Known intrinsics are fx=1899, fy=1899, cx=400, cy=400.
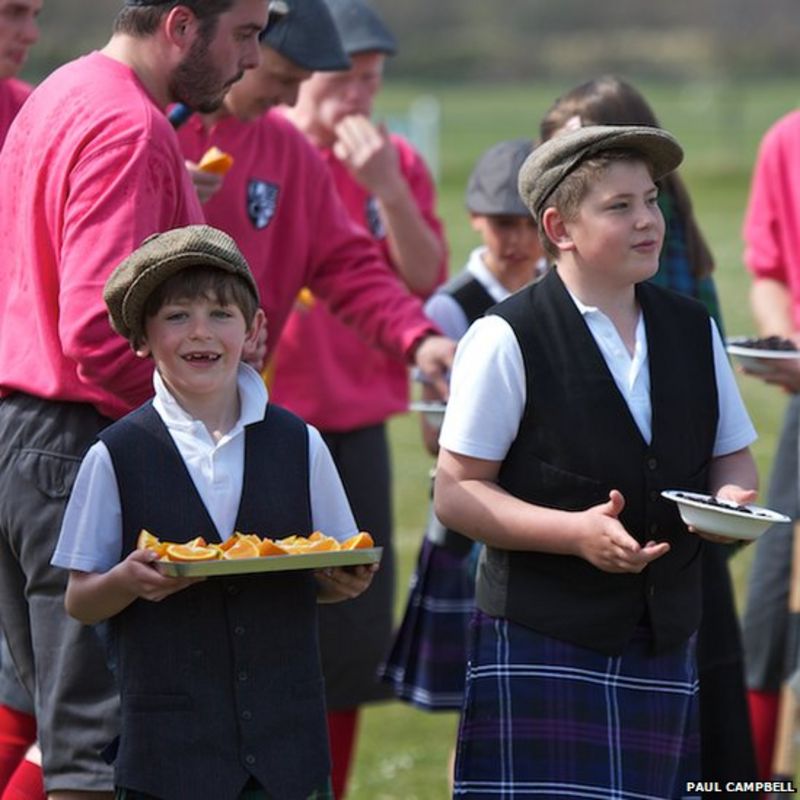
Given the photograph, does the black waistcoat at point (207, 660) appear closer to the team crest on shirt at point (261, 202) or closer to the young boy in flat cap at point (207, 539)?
the young boy in flat cap at point (207, 539)

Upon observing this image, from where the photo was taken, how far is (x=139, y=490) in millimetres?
3607

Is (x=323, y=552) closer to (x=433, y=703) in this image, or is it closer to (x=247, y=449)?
(x=247, y=449)

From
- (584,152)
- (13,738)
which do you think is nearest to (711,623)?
(584,152)

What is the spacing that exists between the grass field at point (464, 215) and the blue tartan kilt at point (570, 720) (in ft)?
7.12

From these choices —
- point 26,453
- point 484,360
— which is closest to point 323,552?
point 484,360

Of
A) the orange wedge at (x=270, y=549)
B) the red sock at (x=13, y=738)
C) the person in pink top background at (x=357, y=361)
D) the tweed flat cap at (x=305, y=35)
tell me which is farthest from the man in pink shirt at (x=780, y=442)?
the orange wedge at (x=270, y=549)

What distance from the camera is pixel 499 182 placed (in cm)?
535

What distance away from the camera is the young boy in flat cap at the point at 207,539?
3.58 m

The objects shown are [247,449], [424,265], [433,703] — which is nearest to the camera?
[247,449]

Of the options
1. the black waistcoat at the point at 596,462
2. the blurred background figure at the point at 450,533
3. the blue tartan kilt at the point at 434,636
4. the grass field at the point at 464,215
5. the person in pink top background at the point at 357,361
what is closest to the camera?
the black waistcoat at the point at 596,462

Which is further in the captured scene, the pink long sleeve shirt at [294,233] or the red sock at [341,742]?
the red sock at [341,742]

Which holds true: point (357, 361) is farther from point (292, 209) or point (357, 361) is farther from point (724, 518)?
point (724, 518)

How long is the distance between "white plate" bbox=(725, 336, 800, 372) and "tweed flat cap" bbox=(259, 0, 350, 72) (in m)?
1.26

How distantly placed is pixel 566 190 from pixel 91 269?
0.97 metres
